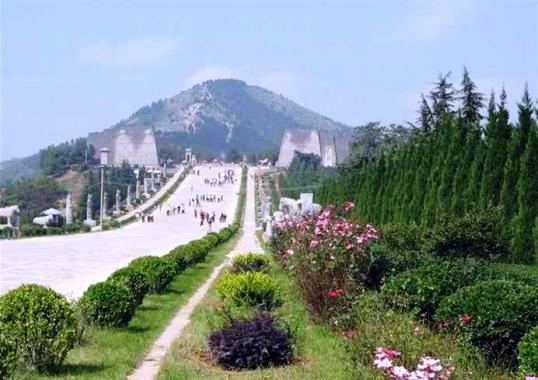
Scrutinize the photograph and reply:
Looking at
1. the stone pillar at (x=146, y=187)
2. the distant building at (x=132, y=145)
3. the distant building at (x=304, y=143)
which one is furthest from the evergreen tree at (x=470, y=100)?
the distant building at (x=132, y=145)

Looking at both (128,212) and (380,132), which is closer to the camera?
(380,132)

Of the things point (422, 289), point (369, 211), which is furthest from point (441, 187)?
point (422, 289)

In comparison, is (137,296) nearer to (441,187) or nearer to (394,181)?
(441,187)

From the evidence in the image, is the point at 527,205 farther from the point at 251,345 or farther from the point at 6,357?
the point at 6,357

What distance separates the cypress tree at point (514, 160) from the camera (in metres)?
18.3

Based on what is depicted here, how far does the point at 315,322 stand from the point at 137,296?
122 inches

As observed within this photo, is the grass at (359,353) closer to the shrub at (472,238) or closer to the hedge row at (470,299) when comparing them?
the hedge row at (470,299)

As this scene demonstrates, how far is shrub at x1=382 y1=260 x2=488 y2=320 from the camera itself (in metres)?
8.38

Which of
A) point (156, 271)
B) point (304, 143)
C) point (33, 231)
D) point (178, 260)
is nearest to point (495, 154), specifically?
point (178, 260)

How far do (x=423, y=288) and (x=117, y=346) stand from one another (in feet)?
10.5

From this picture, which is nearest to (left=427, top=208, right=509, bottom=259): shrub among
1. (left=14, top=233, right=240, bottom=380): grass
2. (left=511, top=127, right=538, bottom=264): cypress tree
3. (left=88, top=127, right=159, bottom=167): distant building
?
(left=511, top=127, right=538, bottom=264): cypress tree

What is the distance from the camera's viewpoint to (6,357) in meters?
6.10

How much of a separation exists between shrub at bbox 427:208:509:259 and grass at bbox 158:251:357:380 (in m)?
5.54

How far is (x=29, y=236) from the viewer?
4809cm
